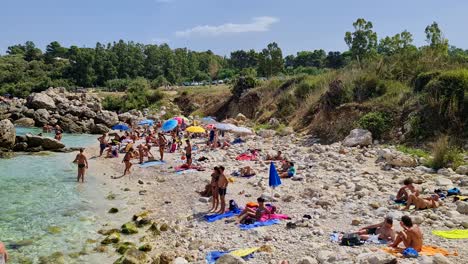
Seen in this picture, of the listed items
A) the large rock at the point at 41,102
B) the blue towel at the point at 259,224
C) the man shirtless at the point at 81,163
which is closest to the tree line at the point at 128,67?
the large rock at the point at 41,102

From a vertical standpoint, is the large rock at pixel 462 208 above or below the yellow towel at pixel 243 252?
above

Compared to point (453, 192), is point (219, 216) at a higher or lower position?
lower

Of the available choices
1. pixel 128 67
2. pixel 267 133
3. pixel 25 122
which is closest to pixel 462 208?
pixel 267 133

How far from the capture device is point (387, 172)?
16156mm

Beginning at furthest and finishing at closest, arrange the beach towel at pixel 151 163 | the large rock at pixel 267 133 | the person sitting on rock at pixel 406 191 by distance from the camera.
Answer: the large rock at pixel 267 133 < the beach towel at pixel 151 163 < the person sitting on rock at pixel 406 191

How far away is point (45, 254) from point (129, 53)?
9164cm

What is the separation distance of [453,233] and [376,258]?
2.81 metres

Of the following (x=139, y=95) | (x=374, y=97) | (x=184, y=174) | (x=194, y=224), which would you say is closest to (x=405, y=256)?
(x=194, y=224)

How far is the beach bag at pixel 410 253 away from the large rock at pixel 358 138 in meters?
13.4

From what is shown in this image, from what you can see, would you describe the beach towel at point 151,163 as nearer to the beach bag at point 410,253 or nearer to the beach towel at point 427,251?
the beach towel at point 427,251

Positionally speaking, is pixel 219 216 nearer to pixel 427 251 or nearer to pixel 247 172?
pixel 247 172

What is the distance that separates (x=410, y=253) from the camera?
321 inches

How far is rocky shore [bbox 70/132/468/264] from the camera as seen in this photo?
9.41m

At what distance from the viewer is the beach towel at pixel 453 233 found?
9093mm
